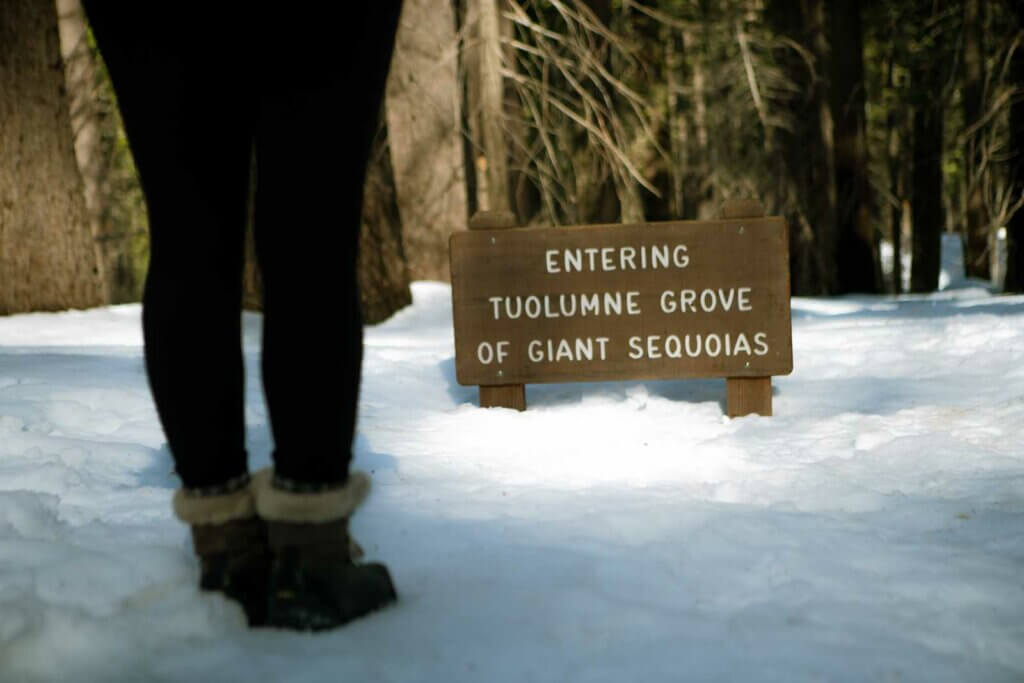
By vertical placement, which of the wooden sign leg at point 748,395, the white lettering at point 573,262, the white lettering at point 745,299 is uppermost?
the white lettering at point 573,262

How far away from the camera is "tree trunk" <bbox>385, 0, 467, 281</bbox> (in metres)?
8.57

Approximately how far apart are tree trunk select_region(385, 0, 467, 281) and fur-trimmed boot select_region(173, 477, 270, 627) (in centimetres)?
703

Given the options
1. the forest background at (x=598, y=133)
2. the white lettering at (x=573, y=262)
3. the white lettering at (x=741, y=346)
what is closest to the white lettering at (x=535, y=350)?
the white lettering at (x=573, y=262)

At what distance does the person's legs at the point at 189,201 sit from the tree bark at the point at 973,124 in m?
5.78

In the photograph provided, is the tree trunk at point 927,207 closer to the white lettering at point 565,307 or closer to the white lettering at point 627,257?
the white lettering at point 627,257

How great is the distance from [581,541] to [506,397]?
204 cm

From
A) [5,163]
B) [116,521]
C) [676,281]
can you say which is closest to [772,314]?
[676,281]

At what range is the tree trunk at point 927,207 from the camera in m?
14.2

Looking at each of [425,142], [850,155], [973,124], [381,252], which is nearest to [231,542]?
[381,252]

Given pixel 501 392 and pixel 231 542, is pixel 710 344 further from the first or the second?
pixel 231 542

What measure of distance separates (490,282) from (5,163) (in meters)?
3.58

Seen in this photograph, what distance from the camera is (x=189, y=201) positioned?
4.80 feet

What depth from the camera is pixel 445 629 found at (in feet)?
5.02

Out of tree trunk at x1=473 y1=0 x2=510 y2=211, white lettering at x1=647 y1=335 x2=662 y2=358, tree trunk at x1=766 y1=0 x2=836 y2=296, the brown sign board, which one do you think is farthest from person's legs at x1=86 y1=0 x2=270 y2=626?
tree trunk at x1=766 y1=0 x2=836 y2=296
